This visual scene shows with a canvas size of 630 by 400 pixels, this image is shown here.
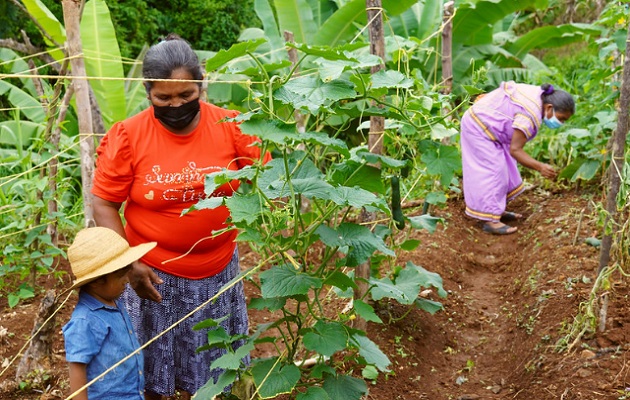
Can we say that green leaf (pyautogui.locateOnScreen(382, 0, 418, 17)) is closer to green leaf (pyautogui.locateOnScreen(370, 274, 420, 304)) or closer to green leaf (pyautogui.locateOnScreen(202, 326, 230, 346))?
green leaf (pyautogui.locateOnScreen(370, 274, 420, 304))

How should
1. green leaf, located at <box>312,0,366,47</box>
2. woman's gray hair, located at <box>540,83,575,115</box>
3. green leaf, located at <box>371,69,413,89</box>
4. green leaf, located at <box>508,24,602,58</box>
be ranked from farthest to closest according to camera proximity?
green leaf, located at <box>508,24,602,58</box> → green leaf, located at <box>312,0,366,47</box> → woman's gray hair, located at <box>540,83,575,115</box> → green leaf, located at <box>371,69,413,89</box>

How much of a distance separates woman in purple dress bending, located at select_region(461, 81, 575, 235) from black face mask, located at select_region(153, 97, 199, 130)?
3.29 metres

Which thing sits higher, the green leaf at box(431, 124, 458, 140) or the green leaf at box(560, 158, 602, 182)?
the green leaf at box(431, 124, 458, 140)

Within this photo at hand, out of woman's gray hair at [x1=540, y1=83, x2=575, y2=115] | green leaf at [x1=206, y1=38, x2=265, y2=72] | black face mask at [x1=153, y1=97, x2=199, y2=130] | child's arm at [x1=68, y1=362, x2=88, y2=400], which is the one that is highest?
green leaf at [x1=206, y1=38, x2=265, y2=72]

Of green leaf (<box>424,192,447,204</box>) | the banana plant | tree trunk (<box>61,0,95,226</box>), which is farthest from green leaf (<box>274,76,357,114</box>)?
the banana plant

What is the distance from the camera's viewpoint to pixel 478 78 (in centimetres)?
291

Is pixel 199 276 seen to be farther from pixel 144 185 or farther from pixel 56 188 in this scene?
pixel 56 188

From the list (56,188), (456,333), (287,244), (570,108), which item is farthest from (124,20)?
(287,244)

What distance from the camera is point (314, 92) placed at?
7.23 ft

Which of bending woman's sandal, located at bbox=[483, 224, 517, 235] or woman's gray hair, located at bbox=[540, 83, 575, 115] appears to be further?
bending woman's sandal, located at bbox=[483, 224, 517, 235]

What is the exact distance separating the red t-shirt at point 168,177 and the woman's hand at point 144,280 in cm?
8

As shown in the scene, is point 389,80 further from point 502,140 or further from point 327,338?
point 502,140

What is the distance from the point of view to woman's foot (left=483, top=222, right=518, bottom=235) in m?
5.81

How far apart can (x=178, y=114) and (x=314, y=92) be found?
0.64 metres
